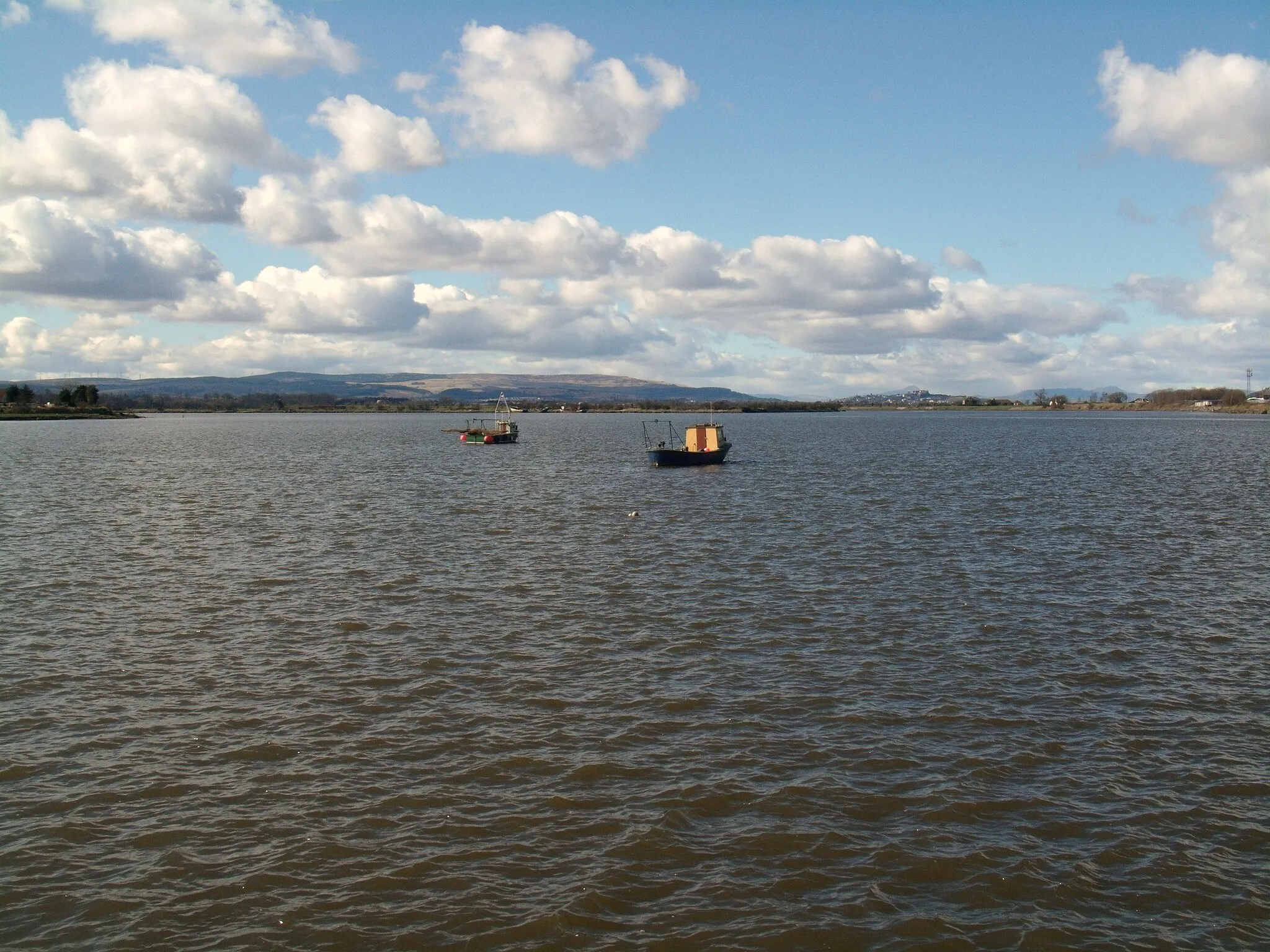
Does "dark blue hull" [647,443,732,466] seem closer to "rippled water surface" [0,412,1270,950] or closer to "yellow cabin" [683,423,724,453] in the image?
"yellow cabin" [683,423,724,453]

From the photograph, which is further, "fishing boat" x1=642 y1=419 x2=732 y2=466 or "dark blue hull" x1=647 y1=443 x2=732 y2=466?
"fishing boat" x1=642 y1=419 x2=732 y2=466

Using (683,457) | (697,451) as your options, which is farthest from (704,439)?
(683,457)

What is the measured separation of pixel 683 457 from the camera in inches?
2879

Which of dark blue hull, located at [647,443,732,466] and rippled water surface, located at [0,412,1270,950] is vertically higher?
dark blue hull, located at [647,443,732,466]

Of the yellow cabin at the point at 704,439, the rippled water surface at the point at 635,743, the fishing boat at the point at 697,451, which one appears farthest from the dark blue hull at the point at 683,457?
the rippled water surface at the point at 635,743

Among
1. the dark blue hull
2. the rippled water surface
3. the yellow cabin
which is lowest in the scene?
the rippled water surface

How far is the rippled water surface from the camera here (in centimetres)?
1051

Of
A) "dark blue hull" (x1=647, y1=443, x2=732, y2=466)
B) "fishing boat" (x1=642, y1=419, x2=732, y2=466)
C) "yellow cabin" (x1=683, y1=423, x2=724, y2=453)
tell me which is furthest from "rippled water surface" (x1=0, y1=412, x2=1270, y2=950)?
"yellow cabin" (x1=683, y1=423, x2=724, y2=453)

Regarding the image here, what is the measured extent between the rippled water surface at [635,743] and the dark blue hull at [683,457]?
37233mm

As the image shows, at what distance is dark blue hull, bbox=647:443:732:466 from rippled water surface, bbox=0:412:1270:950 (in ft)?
122

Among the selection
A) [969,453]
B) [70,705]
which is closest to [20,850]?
[70,705]

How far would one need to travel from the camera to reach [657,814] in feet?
41.2

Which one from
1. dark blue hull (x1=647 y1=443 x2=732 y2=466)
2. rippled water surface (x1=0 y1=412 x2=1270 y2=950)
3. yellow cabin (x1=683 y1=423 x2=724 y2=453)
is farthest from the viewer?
yellow cabin (x1=683 y1=423 x2=724 y2=453)

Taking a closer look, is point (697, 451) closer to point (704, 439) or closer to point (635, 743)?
point (704, 439)
